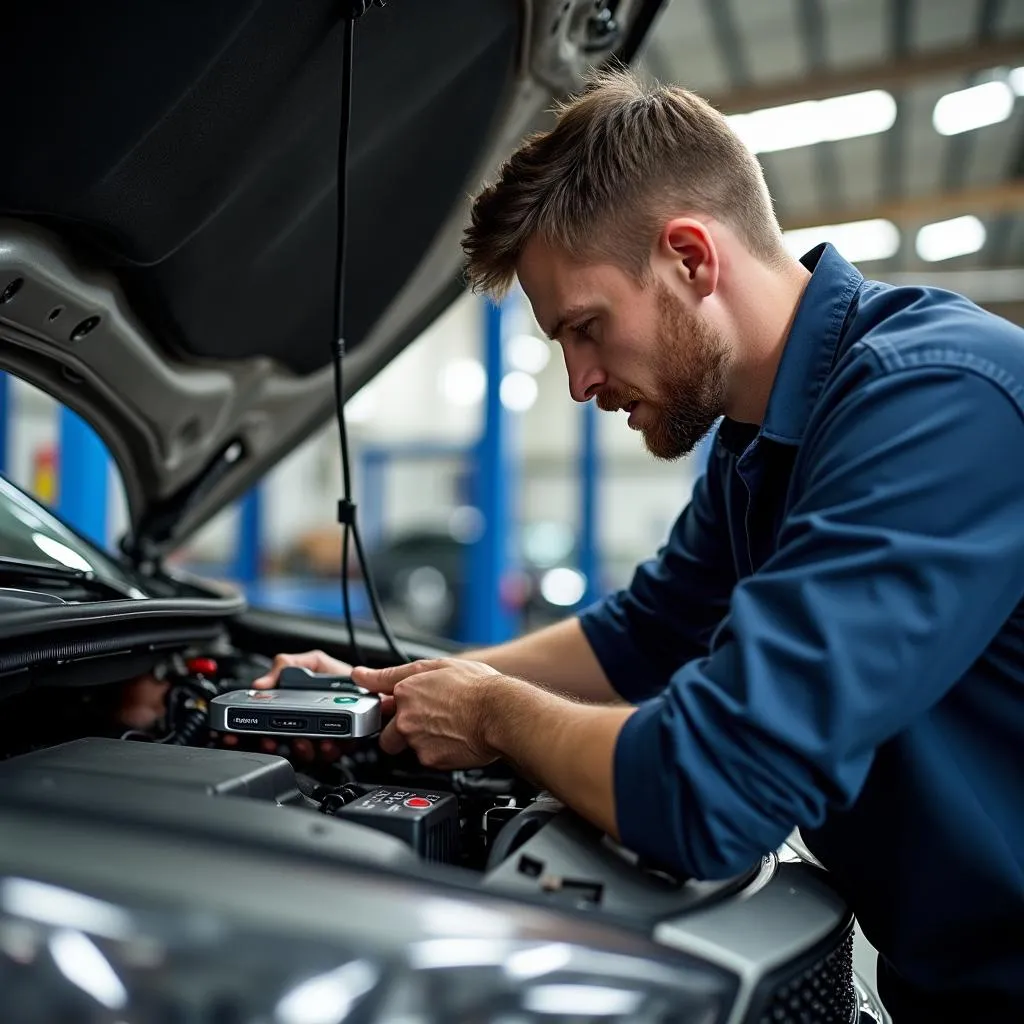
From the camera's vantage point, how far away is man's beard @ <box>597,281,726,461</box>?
944 millimetres

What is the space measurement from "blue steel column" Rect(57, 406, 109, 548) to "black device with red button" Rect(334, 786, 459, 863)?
220 cm

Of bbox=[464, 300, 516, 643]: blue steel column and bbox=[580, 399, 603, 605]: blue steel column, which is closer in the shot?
bbox=[464, 300, 516, 643]: blue steel column

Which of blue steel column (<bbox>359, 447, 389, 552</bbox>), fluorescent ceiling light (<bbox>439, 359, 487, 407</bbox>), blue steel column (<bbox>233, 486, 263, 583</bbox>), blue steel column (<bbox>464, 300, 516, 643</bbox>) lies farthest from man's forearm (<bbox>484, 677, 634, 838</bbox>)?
fluorescent ceiling light (<bbox>439, 359, 487, 407</bbox>)

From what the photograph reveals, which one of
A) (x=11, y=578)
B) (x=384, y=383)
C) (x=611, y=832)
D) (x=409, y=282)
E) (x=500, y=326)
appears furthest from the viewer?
(x=384, y=383)

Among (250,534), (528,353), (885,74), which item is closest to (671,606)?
(885,74)

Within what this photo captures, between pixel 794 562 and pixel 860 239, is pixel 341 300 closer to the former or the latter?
pixel 794 562

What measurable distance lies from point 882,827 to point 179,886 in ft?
1.87

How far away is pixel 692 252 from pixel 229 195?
0.57 meters

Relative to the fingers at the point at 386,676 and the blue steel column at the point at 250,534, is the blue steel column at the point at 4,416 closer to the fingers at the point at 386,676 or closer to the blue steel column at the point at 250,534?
the fingers at the point at 386,676

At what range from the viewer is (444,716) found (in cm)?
93

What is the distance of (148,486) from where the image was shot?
1668 mm

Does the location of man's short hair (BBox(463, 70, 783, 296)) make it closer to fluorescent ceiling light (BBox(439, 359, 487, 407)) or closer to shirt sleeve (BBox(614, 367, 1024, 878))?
shirt sleeve (BBox(614, 367, 1024, 878))

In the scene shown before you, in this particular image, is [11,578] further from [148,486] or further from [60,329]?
[148,486]

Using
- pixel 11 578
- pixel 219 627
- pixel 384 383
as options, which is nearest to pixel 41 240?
pixel 11 578
